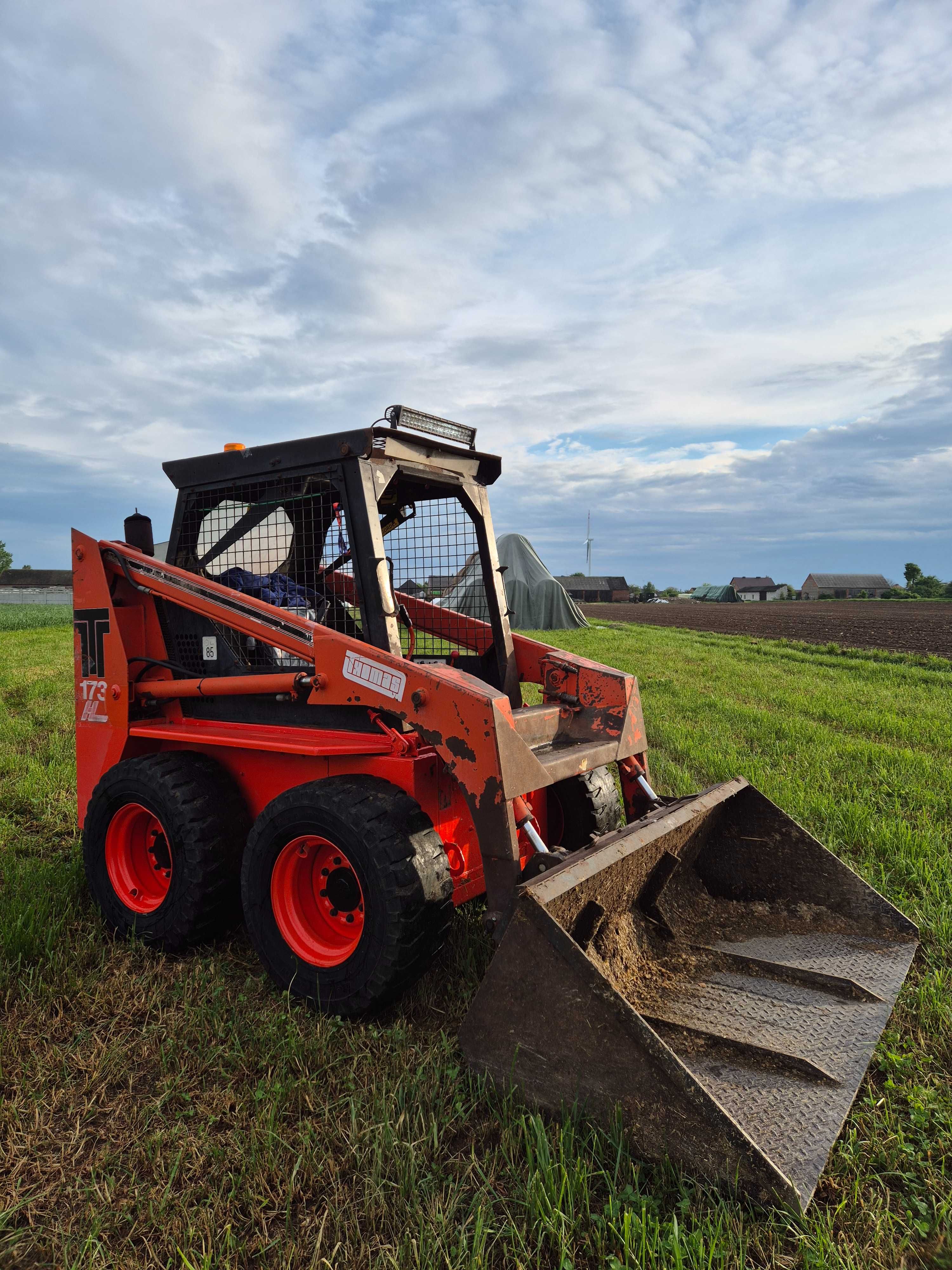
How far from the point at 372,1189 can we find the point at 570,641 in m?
17.2

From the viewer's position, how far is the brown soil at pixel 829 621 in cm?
2070

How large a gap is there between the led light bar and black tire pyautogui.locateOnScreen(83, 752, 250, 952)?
181 cm

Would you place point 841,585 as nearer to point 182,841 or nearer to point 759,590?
point 759,590

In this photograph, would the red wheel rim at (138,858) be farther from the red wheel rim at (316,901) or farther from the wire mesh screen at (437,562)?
the wire mesh screen at (437,562)

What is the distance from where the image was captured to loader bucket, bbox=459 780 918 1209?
81.6 inches

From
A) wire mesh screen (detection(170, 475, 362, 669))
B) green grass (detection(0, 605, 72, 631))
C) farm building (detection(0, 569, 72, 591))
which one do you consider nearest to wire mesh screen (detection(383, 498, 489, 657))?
wire mesh screen (detection(170, 475, 362, 669))

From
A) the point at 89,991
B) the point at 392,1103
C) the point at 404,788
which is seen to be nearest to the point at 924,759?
the point at 404,788

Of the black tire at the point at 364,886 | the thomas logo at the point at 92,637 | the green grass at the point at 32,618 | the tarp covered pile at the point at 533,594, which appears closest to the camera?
the black tire at the point at 364,886

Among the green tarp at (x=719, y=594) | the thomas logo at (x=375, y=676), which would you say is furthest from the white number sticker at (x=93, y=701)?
the green tarp at (x=719, y=594)

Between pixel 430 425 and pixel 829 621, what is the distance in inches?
1264

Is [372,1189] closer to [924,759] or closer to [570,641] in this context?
[924,759]

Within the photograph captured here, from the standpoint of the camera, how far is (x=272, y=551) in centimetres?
→ 386

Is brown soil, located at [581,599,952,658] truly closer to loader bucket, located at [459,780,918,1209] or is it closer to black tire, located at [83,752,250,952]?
loader bucket, located at [459,780,918,1209]

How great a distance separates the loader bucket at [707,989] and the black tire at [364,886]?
1.33ft
